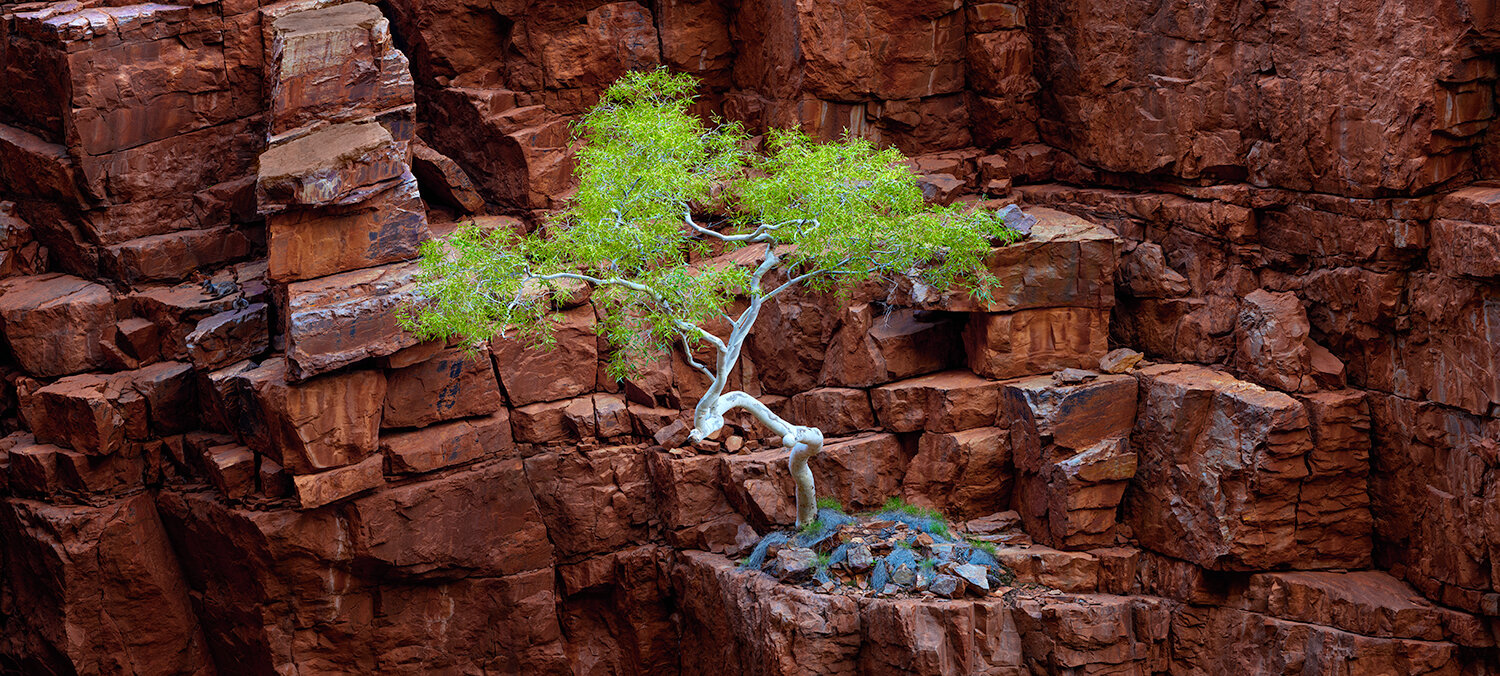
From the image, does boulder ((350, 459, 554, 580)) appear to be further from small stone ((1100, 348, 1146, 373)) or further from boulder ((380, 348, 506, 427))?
small stone ((1100, 348, 1146, 373))

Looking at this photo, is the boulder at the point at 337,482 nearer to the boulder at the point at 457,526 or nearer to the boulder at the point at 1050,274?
the boulder at the point at 457,526

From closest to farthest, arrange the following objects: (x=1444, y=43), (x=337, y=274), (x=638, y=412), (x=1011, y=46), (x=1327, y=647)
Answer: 1. (x=1444, y=43)
2. (x=1327, y=647)
3. (x=337, y=274)
4. (x=638, y=412)
5. (x=1011, y=46)

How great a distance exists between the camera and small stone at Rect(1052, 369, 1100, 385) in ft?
67.8

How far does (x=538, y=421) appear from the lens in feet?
73.3

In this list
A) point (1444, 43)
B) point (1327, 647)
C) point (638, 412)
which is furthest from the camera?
point (638, 412)

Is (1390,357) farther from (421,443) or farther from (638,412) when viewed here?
(421,443)

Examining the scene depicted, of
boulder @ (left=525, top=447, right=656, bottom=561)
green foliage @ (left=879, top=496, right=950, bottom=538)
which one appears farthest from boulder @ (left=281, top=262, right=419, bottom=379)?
green foliage @ (left=879, top=496, right=950, bottom=538)

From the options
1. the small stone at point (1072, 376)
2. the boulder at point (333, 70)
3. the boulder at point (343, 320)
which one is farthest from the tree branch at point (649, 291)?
the small stone at point (1072, 376)

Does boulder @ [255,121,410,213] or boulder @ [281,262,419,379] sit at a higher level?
boulder @ [255,121,410,213]

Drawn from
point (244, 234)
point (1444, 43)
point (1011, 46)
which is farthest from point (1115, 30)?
point (244, 234)

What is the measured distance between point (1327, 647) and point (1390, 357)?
4.24 m

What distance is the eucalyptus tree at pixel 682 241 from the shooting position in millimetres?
19750

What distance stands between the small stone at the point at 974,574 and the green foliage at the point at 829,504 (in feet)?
9.80

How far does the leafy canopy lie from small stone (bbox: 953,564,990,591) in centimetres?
419
